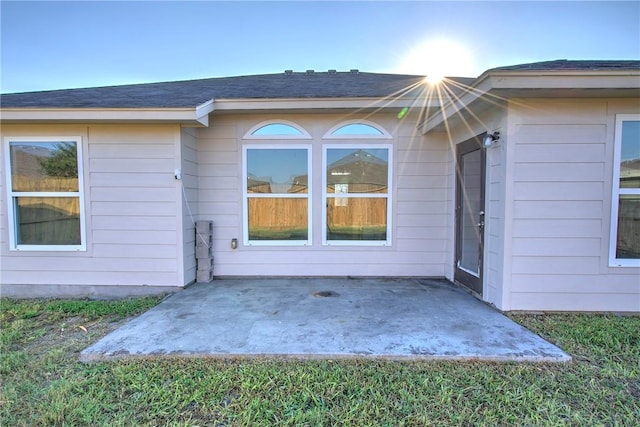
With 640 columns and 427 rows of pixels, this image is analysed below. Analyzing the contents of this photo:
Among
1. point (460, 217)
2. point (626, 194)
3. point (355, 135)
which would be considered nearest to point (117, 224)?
point (355, 135)

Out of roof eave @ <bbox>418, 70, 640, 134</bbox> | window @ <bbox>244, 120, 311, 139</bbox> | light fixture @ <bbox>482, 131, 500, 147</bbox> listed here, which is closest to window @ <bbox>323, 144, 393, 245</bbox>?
window @ <bbox>244, 120, 311, 139</bbox>

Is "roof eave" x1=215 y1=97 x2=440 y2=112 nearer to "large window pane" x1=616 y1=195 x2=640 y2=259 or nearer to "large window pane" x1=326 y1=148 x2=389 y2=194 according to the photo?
"large window pane" x1=326 y1=148 x2=389 y2=194

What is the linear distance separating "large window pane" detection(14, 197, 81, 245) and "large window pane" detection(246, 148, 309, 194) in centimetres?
257

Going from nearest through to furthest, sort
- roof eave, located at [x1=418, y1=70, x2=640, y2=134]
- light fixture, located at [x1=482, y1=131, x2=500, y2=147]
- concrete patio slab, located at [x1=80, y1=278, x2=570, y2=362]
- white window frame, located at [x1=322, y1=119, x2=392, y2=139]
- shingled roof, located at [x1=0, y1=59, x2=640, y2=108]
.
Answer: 1. concrete patio slab, located at [x1=80, y1=278, x2=570, y2=362]
2. roof eave, located at [x1=418, y1=70, x2=640, y2=134]
3. light fixture, located at [x1=482, y1=131, x2=500, y2=147]
4. shingled roof, located at [x1=0, y1=59, x2=640, y2=108]
5. white window frame, located at [x1=322, y1=119, x2=392, y2=139]

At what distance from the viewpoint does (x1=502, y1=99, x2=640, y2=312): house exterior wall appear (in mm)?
3330

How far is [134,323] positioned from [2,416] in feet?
4.45

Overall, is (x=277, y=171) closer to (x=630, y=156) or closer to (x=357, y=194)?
(x=357, y=194)

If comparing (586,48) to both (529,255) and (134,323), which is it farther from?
(134,323)

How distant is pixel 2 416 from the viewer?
1.89 m

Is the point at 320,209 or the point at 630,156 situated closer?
the point at 630,156

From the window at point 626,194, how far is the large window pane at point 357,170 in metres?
2.75

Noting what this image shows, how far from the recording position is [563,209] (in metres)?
3.40

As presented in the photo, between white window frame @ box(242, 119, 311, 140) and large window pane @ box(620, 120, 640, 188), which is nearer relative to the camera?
large window pane @ box(620, 120, 640, 188)

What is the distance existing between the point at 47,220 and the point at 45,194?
38cm
